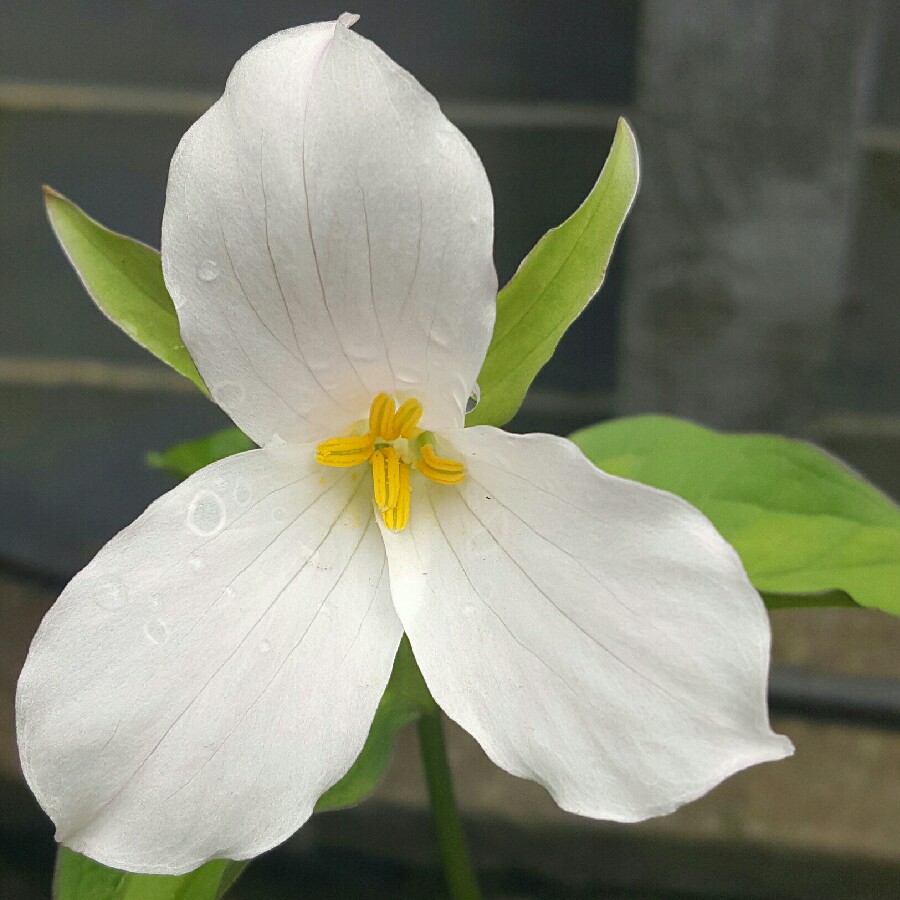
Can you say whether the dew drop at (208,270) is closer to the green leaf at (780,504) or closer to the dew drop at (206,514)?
the dew drop at (206,514)

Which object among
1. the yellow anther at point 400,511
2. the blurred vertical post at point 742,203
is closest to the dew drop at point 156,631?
the yellow anther at point 400,511

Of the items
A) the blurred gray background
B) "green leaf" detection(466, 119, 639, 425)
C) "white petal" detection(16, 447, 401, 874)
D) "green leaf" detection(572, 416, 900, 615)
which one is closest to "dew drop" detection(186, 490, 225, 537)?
"white petal" detection(16, 447, 401, 874)

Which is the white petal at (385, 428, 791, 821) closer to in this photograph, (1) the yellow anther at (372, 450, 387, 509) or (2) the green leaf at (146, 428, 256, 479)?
(1) the yellow anther at (372, 450, 387, 509)

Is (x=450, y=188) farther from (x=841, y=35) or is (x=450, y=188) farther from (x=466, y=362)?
(x=841, y=35)

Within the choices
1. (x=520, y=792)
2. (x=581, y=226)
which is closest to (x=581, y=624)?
(x=581, y=226)

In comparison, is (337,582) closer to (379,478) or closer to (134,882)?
(379,478)

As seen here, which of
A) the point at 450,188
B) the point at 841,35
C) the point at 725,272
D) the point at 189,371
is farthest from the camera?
the point at 725,272
